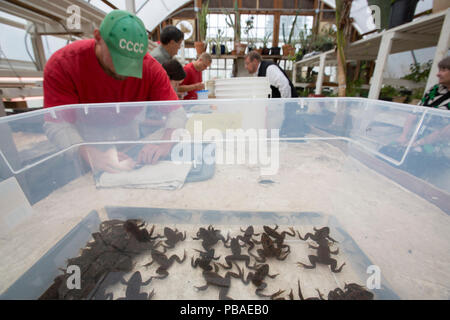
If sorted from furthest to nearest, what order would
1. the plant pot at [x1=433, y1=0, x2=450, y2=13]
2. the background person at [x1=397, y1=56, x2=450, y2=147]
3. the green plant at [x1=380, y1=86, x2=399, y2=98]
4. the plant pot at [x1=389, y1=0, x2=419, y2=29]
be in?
the green plant at [x1=380, y1=86, x2=399, y2=98], the plant pot at [x1=389, y1=0, x2=419, y2=29], the plant pot at [x1=433, y1=0, x2=450, y2=13], the background person at [x1=397, y1=56, x2=450, y2=147]

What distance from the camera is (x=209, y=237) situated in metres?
0.68

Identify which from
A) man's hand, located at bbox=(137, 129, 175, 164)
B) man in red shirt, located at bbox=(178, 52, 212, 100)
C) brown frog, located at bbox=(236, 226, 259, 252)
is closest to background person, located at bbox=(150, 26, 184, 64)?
man in red shirt, located at bbox=(178, 52, 212, 100)

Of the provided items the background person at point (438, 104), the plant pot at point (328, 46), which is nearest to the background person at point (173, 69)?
the background person at point (438, 104)

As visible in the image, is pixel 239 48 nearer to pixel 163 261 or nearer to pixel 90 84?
pixel 90 84

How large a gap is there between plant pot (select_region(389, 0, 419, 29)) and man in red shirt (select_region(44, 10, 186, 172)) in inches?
75.2

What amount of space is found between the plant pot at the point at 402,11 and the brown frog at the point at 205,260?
2.17m

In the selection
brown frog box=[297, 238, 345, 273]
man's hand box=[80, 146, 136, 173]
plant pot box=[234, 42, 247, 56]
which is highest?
plant pot box=[234, 42, 247, 56]

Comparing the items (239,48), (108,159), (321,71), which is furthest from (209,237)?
(239,48)

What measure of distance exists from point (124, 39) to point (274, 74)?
1.71 metres

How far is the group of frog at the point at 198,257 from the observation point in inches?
20.9

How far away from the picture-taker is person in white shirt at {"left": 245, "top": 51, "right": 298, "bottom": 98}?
2.15 metres

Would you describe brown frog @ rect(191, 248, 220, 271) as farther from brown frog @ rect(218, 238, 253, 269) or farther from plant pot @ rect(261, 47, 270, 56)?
plant pot @ rect(261, 47, 270, 56)

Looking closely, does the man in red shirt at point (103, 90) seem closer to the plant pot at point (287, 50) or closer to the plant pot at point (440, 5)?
the plant pot at point (440, 5)
